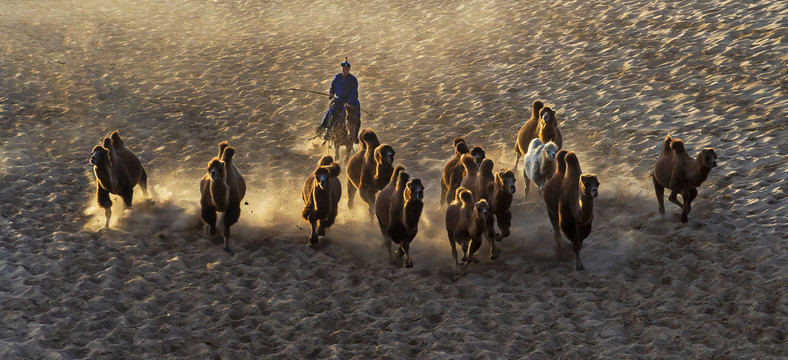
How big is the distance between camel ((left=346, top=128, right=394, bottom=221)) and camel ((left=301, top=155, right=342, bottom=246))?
2.38ft

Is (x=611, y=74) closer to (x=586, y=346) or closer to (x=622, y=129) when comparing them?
(x=622, y=129)

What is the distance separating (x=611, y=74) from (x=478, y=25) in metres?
6.71

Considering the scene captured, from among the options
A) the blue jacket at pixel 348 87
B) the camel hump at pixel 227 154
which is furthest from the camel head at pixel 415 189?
the blue jacket at pixel 348 87

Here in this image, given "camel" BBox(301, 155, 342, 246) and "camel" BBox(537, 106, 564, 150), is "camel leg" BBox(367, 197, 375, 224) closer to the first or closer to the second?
"camel" BBox(301, 155, 342, 246)

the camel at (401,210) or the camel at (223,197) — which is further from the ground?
the camel at (223,197)

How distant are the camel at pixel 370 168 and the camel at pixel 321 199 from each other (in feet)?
2.38

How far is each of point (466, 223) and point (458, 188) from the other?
0.98 metres

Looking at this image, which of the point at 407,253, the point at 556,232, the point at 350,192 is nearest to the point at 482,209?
the point at 407,253

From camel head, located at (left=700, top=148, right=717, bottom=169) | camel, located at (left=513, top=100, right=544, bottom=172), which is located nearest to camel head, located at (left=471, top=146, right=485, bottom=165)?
camel, located at (left=513, top=100, right=544, bottom=172)

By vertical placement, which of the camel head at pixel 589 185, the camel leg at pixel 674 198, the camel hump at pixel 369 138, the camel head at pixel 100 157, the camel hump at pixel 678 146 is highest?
the camel head at pixel 100 157

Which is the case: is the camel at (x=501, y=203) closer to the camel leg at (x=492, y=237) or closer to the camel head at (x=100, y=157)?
the camel leg at (x=492, y=237)

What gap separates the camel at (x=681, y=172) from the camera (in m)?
11.4

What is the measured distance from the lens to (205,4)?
30531mm

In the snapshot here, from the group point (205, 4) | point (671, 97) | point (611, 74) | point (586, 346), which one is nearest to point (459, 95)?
point (611, 74)
